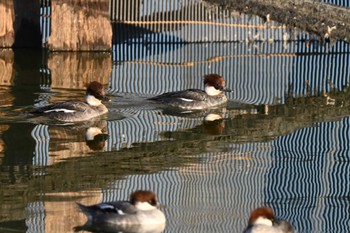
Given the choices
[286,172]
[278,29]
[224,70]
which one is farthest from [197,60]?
[286,172]

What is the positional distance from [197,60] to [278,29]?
2.96 m

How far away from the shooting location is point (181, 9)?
27109mm

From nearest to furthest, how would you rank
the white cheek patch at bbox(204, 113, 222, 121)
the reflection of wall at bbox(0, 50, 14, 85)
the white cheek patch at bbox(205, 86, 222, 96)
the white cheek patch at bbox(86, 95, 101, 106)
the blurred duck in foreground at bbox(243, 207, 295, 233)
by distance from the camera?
1. the blurred duck in foreground at bbox(243, 207, 295, 233)
2. the white cheek patch at bbox(86, 95, 101, 106)
3. the white cheek patch at bbox(204, 113, 222, 121)
4. the white cheek patch at bbox(205, 86, 222, 96)
5. the reflection of wall at bbox(0, 50, 14, 85)

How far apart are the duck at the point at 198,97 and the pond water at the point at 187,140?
0.64ft

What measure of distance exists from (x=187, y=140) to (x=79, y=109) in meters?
2.05

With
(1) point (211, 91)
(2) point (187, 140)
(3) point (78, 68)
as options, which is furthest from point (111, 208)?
(3) point (78, 68)

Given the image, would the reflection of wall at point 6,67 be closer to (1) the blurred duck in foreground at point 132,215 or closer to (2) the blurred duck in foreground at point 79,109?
(2) the blurred duck in foreground at point 79,109

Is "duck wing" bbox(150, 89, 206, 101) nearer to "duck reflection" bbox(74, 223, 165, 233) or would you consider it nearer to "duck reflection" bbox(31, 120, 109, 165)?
"duck reflection" bbox(31, 120, 109, 165)

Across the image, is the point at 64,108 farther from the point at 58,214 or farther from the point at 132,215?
the point at 132,215

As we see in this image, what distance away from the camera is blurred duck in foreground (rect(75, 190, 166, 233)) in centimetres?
1340

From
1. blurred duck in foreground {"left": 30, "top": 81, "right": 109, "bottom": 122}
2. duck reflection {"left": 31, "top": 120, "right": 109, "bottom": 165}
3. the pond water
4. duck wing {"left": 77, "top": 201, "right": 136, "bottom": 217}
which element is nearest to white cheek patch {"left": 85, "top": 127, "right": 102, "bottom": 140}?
duck reflection {"left": 31, "top": 120, "right": 109, "bottom": 165}

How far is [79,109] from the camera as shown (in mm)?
19609

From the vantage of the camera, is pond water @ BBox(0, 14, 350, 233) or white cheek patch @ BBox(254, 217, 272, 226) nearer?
white cheek patch @ BBox(254, 217, 272, 226)

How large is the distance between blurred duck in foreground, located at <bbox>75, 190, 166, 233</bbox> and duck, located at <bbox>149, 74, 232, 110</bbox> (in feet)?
24.4
